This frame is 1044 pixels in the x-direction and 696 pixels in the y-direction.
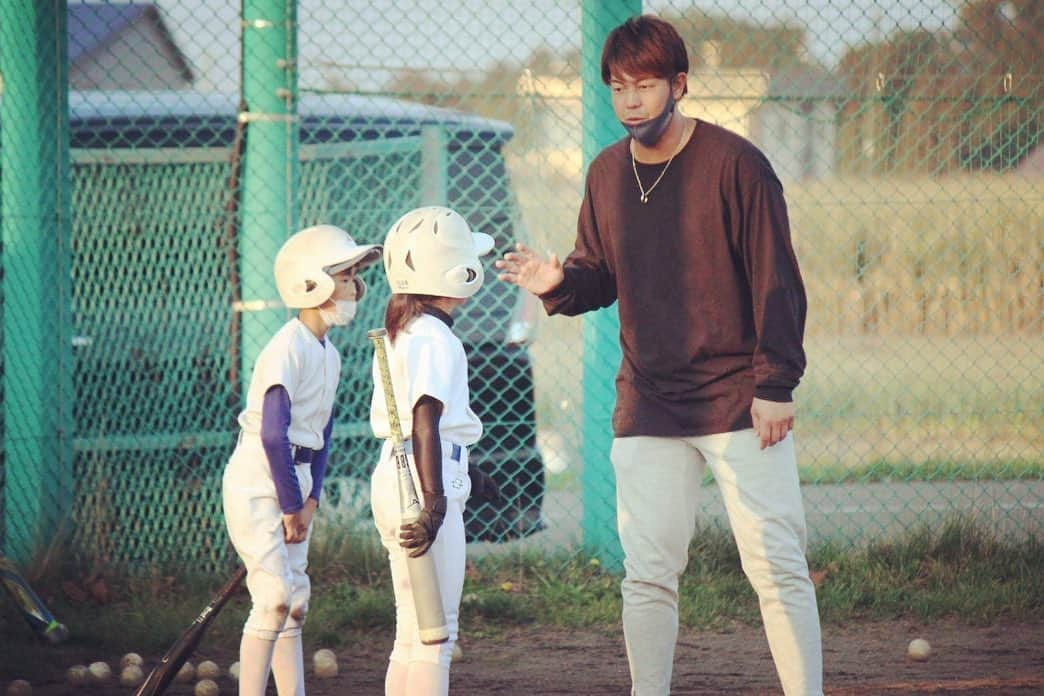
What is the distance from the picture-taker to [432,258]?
3893 millimetres

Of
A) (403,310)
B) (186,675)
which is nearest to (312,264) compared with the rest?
(403,310)

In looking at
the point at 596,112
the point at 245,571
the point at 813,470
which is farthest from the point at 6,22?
the point at 813,470

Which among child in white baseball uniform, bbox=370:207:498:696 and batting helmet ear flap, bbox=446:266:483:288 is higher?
batting helmet ear flap, bbox=446:266:483:288

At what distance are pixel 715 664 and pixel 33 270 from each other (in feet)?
11.3

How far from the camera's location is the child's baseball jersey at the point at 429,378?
12.3 feet

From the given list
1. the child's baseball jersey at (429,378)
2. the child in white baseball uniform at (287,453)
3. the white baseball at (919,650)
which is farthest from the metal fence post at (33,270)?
the white baseball at (919,650)

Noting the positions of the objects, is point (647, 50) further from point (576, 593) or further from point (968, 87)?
point (968, 87)

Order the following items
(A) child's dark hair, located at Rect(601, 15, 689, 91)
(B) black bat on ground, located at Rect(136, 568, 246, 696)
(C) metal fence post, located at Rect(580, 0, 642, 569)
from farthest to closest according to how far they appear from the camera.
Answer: (C) metal fence post, located at Rect(580, 0, 642, 569) < (B) black bat on ground, located at Rect(136, 568, 246, 696) < (A) child's dark hair, located at Rect(601, 15, 689, 91)

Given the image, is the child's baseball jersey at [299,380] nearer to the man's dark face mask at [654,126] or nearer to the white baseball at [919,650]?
the man's dark face mask at [654,126]

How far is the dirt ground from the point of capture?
4848mm

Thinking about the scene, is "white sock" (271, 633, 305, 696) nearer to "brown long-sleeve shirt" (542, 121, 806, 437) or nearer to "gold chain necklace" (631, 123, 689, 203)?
"brown long-sleeve shirt" (542, 121, 806, 437)

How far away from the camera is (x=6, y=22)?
626cm

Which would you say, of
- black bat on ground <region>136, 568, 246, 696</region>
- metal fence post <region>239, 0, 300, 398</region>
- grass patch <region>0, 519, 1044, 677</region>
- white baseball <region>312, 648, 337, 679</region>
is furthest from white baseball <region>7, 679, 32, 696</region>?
metal fence post <region>239, 0, 300, 398</region>

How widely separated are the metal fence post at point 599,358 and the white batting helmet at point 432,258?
2.27 meters
